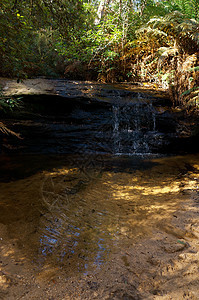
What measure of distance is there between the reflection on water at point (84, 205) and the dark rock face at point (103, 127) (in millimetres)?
1096

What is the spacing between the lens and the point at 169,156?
19.9ft

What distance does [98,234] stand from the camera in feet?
8.05

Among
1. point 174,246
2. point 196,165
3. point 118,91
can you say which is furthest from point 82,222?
point 118,91

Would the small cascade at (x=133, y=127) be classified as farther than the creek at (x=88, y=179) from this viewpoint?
Yes

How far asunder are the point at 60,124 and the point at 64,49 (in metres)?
4.49

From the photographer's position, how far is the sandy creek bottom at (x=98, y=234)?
167 cm

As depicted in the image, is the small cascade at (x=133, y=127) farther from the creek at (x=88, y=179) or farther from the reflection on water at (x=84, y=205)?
the reflection on water at (x=84, y=205)

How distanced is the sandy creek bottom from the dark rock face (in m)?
1.84

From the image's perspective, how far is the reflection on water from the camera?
2.20m

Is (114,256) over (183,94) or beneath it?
beneath

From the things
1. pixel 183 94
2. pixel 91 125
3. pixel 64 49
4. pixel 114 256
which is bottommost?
pixel 114 256

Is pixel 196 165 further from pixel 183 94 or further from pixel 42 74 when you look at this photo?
pixel 42 74

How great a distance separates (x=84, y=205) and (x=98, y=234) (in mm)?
761

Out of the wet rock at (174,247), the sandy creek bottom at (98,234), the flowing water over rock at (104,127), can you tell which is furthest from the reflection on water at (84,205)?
the flowing water over rock at (104,127)
